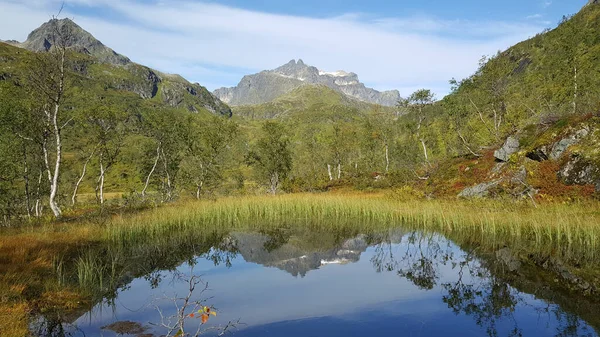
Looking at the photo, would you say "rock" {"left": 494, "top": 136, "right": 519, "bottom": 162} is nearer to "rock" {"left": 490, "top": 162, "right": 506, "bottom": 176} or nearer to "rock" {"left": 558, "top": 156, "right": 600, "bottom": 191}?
"rock" {"left": 490, "top": 162, "right": 506, "bottom": 176}

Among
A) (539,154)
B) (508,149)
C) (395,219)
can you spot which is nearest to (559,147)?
(539,154)

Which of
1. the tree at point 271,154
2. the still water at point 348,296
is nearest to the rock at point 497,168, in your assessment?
the still water at point 348,296

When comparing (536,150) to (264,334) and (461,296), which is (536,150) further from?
(264,334)

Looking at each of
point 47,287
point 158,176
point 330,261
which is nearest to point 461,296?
point 330,261

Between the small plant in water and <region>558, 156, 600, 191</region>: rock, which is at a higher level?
<region>558, 156, 600, 191</region>: rock

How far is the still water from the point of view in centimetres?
823

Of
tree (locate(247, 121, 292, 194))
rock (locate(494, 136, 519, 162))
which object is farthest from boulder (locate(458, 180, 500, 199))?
tree (locate(247, 121, 292, 194))

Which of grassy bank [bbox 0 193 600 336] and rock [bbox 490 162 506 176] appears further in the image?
rock [bbox 490 162 506 176]

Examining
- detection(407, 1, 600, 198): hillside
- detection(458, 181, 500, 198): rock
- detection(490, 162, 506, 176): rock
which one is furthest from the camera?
detection(490, 162, 506, 176): rock

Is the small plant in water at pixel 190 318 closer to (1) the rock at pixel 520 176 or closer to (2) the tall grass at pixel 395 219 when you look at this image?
(2) the tall grass at pixel 395 219

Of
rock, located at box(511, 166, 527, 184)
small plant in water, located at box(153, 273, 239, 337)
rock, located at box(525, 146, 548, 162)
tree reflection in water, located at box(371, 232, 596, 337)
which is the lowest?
tree reflection in water, located at box(371, 232, 596, 337)

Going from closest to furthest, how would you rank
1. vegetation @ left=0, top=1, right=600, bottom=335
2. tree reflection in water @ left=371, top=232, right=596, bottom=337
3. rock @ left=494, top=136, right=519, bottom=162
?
1. tree reflection in water @ left=371, top=232, right=596, bottom=337
2. vegetation @ left=0, top=1, right=600, bottom=335
3. rock @ left=494, top=136, right=519, bottom=162

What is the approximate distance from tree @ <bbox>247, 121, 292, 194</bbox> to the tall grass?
1728 centimetres

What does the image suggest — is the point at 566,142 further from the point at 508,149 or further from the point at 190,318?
the point at 190,318
